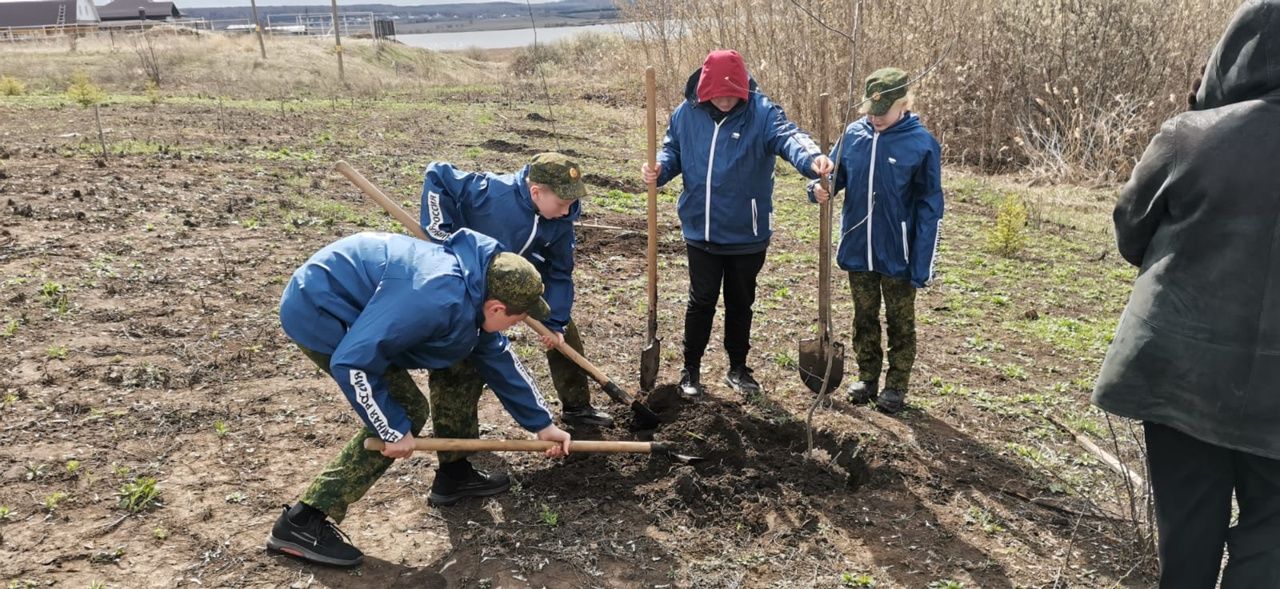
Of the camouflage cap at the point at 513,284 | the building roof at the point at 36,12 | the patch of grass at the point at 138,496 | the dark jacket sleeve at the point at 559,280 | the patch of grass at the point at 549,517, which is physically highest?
the building roof at the point at 36,12

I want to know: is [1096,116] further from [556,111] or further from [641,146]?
[556,111]

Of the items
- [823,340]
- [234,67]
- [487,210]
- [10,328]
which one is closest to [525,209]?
[487,210]

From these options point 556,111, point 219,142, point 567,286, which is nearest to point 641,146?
point 556,111

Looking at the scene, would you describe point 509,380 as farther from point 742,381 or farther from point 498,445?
point 742,381

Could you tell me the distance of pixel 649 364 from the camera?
4.55 metres

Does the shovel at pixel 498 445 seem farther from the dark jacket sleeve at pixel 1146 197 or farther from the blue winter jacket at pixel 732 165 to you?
the dark jacket sleeve at pixel 1146 197

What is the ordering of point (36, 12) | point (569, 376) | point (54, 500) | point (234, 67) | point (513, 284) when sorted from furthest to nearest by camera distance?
point (36, 12) < point (234, 67) < point (569, 376) < point (54, 500) < point (513, 284)

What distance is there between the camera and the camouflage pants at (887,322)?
4316 mm

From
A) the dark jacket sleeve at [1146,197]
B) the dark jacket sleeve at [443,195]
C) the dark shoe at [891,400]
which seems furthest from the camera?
the dark shoe at [891,400]

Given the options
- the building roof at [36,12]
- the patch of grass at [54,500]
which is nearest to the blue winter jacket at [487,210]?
the patch of grass at [54,500]

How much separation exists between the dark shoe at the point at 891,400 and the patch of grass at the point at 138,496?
136 inches

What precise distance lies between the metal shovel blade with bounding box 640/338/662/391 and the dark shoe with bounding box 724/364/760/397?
490 millimetres

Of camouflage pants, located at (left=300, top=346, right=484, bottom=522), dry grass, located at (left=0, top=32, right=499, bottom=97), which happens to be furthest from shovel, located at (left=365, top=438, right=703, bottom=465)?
dry grass, located at (left=0, top=32, right=499, bottom=97)

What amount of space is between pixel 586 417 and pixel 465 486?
0.86 metres
